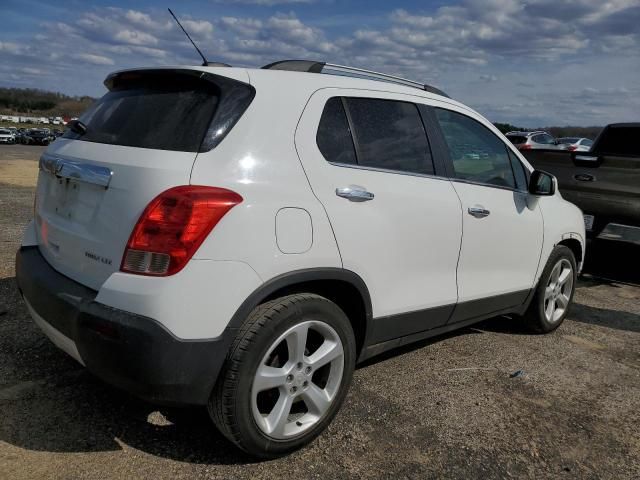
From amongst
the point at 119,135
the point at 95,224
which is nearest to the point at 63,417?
the point at 95,224

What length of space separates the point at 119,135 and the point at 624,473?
2.96 meters

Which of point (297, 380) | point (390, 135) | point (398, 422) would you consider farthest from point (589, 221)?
point (297, 380)

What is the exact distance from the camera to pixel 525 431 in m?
3.16

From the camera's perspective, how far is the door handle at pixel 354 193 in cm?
280

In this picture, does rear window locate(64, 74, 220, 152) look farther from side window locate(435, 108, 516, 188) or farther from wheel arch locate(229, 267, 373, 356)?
side window locate(435, 108, 516, 188)

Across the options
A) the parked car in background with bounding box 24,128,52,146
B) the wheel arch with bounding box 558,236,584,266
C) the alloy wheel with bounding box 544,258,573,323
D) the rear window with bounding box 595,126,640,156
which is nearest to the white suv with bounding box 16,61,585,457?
the alloy wheel with bounding box 544,258,573,323

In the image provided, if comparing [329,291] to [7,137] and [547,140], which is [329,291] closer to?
[547,140]

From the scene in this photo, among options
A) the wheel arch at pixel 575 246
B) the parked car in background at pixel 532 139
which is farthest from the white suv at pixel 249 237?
the parked car in background at pixel 532 139

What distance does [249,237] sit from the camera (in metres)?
2.42

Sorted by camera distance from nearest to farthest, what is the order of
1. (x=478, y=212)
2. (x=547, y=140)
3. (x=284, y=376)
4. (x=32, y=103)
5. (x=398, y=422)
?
(x=284, y=376)
(x=398, y=422)
(x=478, y=212)
(x=547, y=140)
(x=32, y=103)

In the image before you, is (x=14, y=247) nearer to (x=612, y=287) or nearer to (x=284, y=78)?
(x=284, y=78)

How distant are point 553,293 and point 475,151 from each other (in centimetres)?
168

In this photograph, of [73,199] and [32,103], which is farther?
[32,103]

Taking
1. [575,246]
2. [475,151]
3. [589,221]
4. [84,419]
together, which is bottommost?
[84,419]
